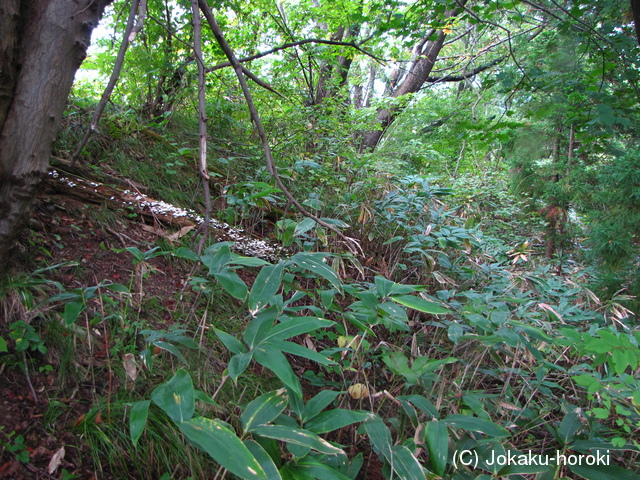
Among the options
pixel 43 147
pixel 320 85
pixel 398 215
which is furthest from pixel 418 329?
pixel 320 85

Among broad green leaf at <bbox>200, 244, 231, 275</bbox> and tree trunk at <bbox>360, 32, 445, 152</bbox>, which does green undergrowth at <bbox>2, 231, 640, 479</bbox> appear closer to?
broad green leaf at <bbox>200, 244, 231, 275</bbox>

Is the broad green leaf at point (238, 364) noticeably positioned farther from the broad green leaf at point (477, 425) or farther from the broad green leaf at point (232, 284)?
the broad green leaf at point (477, 425)

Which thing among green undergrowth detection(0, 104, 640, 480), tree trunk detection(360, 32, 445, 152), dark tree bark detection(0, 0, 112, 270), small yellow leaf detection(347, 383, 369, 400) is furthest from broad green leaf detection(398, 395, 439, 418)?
tree trunk detection(360, 32, 445, 152)

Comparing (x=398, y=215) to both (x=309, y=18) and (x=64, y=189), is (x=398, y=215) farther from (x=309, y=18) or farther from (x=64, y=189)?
(x=309, y=18)

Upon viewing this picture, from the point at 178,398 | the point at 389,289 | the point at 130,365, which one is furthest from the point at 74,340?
the point at 389,289

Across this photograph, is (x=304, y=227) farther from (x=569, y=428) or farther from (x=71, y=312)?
(x=569, y=428)

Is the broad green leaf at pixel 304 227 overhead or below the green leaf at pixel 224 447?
overhead

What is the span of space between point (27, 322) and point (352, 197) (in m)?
2.29

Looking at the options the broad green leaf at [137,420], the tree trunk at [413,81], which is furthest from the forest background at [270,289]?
the tree trunk at [413,81]

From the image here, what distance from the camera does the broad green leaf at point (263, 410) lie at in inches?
35.8

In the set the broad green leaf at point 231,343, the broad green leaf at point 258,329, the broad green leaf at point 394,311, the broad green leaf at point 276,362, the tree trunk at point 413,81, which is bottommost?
the broad green leaf at point 231,343

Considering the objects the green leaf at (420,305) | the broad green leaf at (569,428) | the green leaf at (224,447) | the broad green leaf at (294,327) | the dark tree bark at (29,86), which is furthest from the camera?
the dark tree bark at (29,86)

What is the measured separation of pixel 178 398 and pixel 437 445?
0.78 metres

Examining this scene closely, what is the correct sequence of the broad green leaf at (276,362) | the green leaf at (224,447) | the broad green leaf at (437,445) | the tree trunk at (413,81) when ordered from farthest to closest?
the tree trunk at (413,81) < the broad green leaf at (437,445) < the broad green leaf at (276,362) < the green leaf at (224,447)
